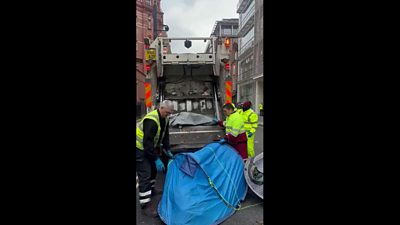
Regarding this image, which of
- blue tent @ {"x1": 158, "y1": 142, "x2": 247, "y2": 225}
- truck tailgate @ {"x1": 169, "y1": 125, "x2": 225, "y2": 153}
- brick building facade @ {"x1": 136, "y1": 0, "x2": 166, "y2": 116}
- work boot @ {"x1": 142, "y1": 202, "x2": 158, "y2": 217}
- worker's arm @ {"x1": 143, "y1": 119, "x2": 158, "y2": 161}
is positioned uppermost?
brick building facade @ {"x1": 136, "y1": 0, "x2": 166, "y2": 116}

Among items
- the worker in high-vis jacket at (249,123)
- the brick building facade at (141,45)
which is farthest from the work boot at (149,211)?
the brick building facade at (141,45)

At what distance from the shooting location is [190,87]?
18.1 feet

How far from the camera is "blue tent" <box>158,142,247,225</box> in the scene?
8.03 feet

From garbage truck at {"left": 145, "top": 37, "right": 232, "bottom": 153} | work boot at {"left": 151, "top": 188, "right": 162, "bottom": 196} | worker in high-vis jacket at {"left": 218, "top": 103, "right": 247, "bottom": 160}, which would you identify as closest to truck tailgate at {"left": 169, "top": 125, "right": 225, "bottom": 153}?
garbage truck at {"left": 145, "top": 37, "right": 232, "bottom": 153}

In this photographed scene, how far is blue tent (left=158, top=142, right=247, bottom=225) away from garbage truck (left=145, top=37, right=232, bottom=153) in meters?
1.22

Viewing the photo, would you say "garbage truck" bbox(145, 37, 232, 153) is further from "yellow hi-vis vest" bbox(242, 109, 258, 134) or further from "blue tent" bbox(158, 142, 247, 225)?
"blue tent" bbox(158, 142, 247, 225)

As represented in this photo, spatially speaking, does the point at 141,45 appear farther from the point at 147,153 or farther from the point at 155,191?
the point at 147,153

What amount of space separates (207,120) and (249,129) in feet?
2.81

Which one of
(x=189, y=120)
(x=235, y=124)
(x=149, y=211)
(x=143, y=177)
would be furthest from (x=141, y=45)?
(x=149, y=211)

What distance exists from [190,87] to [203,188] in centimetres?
322

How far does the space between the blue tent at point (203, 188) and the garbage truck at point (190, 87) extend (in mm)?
1222
